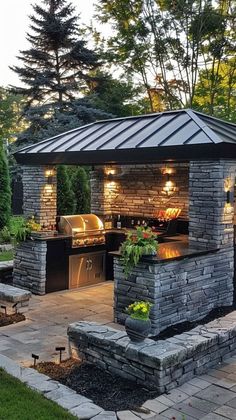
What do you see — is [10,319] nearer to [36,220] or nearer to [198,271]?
[36,220]

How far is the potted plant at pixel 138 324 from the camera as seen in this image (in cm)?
422

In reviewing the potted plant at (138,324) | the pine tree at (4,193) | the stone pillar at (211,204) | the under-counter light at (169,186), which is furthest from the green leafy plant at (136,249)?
the pine tree at (4,193)

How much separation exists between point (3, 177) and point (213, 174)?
8.63 meters

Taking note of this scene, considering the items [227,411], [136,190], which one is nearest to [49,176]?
[136,190]

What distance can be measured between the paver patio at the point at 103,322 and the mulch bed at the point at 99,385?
A: 0.16 meters

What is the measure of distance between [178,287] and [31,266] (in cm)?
308

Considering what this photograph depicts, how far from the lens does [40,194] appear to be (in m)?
8.16

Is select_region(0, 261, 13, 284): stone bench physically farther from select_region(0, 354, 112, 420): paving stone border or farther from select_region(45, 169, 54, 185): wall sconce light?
select_region(0, 354, 112, 420): paving stone border

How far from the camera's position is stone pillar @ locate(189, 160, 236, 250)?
6016 mm

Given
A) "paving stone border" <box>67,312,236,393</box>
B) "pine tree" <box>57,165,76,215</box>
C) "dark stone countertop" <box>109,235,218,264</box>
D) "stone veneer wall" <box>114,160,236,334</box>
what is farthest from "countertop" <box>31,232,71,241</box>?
"pine tree" <box>57,165,76,215</box>

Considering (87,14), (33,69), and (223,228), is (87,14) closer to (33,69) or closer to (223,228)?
(33,69)

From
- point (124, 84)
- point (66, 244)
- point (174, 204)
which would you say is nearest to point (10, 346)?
point (66, 244)

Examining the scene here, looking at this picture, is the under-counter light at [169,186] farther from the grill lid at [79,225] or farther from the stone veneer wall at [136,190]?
the grill lid at [79,225]

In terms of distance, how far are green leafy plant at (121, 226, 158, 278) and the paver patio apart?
3.13ft
